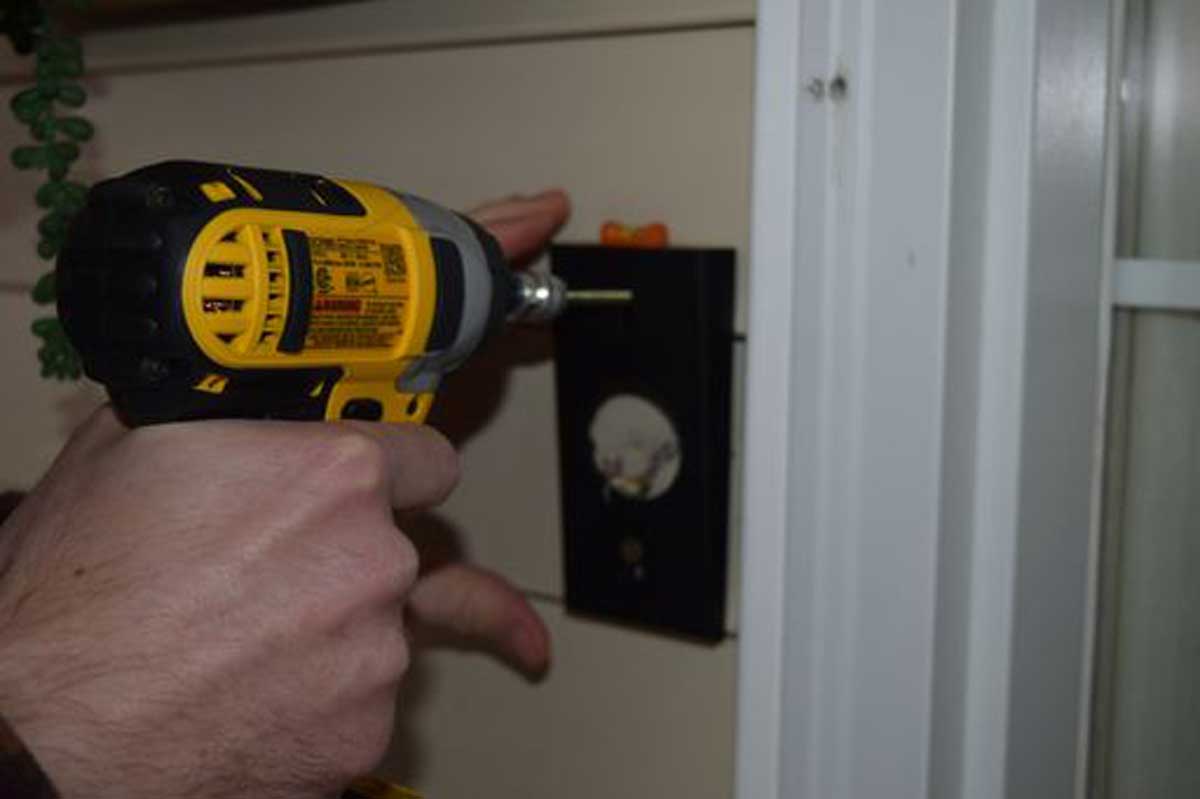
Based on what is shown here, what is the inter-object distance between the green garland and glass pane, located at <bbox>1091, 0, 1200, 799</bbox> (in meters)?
0.74

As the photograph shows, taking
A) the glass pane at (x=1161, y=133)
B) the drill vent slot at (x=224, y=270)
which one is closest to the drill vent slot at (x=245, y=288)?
the drill vent slot at (x=224, y=270)

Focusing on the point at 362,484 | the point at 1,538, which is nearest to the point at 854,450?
the point at 362,484

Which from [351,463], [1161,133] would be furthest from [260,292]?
[1161,133]

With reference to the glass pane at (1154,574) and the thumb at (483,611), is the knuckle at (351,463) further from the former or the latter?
the glass pane at (1154,574)

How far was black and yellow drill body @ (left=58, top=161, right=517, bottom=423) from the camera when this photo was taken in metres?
0.56

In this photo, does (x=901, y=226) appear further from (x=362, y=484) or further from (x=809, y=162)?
(x=362, y=484)

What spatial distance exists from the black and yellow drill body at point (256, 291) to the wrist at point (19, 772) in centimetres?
17

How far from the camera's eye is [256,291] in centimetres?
58

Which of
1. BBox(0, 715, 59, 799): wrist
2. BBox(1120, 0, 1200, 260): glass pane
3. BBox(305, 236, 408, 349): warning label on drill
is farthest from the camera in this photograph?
BBox(1120, 0, 1200, 260): glass pane

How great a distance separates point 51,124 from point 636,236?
1.48ft

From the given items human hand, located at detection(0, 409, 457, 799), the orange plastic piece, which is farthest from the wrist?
the orange plastic piece

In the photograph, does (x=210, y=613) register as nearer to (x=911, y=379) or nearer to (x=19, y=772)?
(x=19, y=772)

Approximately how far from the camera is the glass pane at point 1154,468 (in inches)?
28.5

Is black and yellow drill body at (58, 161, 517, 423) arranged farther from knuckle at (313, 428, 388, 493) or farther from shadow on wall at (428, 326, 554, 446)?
shadow on wall at (428, 326, 554, 446)
